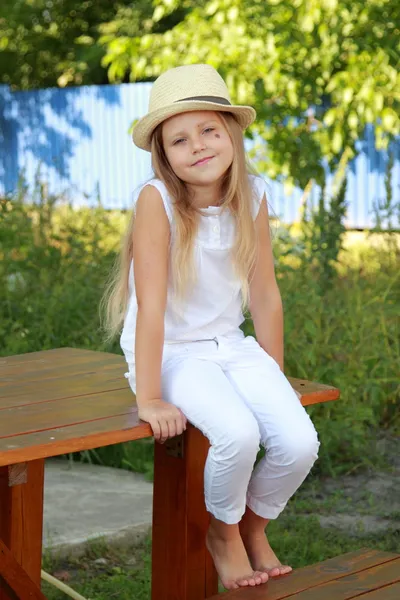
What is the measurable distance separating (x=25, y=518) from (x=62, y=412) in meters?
0.41

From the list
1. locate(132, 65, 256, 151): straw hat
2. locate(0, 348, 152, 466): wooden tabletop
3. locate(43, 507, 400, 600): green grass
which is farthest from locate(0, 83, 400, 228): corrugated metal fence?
locate(132, 65, 256, 151): straw hat

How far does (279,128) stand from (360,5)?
194 cm

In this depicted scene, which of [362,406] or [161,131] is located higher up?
[161,131]

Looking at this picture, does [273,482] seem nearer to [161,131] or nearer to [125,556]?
[161,131]

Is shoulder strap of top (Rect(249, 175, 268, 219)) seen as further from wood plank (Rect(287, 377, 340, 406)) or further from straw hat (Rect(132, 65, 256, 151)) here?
wood plank (Rect(287, 377, 340, 406))

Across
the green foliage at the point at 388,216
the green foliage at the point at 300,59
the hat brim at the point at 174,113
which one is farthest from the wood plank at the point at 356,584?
the green foliage at the point at 300,59

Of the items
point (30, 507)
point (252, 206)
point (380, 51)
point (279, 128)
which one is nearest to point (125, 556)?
point (30, 507)

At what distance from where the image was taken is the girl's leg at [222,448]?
243cm

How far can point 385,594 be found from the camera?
2.30m

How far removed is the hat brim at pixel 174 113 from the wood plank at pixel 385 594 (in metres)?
1.23

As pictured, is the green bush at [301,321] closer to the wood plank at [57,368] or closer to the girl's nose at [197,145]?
the wood plank at [57,368]

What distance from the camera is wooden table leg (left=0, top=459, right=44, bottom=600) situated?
8.65ft

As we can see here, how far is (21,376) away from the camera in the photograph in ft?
9.45

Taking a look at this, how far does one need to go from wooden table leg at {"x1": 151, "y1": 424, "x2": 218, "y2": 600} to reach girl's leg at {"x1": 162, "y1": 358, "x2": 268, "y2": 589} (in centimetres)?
7
